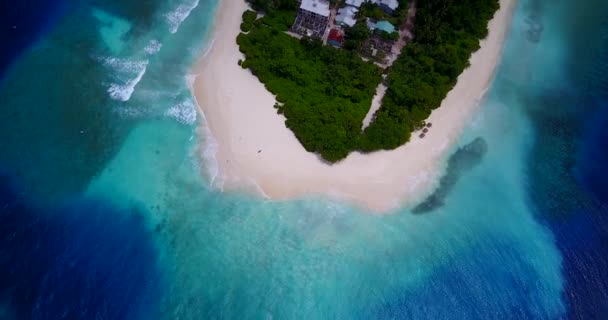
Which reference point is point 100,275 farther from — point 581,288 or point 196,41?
point 581,288

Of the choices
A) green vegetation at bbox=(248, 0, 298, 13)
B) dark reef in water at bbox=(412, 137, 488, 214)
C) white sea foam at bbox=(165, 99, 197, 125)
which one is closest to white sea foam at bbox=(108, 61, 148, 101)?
white sea foam at bbox=(165, 99, 197, 125)

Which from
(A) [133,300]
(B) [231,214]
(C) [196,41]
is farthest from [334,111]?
(A) [133,300]

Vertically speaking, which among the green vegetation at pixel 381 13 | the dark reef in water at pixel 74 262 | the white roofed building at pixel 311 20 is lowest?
the dark reef in water at pixel 74 262

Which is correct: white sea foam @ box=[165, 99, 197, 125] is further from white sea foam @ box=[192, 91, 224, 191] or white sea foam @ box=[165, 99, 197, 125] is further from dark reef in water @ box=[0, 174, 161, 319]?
dark reef in water @ box=[0, 174, 161, 319]

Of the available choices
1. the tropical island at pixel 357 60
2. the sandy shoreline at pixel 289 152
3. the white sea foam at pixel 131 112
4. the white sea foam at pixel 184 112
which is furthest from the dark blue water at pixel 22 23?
the tropical island at pixel 357 60

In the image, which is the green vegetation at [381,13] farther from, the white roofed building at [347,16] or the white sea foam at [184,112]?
the white sea foam at [184,112]

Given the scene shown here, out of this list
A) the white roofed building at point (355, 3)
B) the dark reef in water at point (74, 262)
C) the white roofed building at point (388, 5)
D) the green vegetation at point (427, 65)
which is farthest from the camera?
the white roofed building at point (388, 5)

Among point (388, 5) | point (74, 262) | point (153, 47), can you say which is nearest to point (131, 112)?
point (153, 47)
